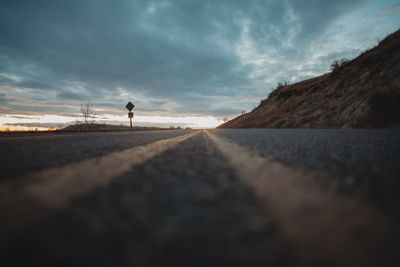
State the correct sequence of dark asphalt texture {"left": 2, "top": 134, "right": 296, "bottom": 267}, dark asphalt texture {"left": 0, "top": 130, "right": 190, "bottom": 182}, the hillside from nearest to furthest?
dark asphalt texture {"left": 2, "top": 134, "right": 296, "bottom": 267}, dark asphalt texture {"left": 0, "top": 130, "right": 190, "bottom": 182}, the hillside

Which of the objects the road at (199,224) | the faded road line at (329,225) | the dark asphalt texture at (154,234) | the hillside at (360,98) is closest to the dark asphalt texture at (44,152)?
the road at (199,224)

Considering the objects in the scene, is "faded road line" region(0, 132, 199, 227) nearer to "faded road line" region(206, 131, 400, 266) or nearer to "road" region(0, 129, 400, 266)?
"road" region(0, 129, 400, 266)

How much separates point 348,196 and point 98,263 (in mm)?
470

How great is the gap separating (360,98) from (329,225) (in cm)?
1401

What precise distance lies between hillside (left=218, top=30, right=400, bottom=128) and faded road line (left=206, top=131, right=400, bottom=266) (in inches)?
442

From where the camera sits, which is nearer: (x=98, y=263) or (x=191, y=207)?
(x=98, y=263)

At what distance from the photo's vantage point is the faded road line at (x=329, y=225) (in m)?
0.25

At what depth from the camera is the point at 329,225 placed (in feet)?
1.01

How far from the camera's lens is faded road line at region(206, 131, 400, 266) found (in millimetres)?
246

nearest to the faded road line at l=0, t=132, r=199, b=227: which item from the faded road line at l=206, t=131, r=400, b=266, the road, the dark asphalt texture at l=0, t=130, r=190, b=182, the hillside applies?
the road

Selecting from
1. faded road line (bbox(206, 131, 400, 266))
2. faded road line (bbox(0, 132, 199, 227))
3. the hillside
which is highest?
the hillside

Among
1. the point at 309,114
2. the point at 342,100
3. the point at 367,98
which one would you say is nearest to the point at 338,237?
the point at 367,98

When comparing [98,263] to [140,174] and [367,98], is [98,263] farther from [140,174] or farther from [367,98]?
[367,98]

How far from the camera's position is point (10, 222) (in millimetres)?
308
